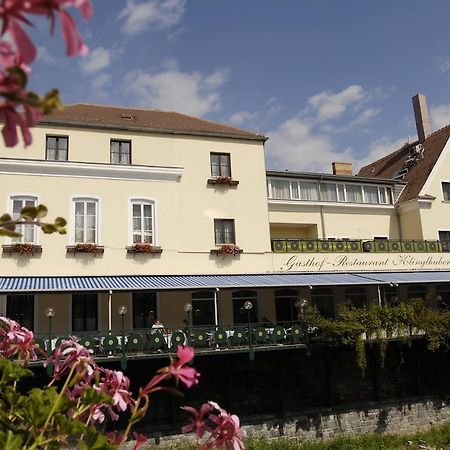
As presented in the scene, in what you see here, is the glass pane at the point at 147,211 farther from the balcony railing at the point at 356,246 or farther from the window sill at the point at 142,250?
the balcony railing at the point at 356,246

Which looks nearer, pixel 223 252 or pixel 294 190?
pixel 223 252

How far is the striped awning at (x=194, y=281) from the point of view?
51.5ft

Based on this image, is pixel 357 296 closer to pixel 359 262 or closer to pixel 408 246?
pixel 359 262

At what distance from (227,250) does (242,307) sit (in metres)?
2.32

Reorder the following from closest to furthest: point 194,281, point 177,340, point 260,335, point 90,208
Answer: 1. point 177,340
2. point 260,335
3. point 194,281
4. point 90,208

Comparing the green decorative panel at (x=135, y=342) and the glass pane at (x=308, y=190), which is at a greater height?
the glass pane at (x=308, y=190)

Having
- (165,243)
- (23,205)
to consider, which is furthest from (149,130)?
(23,205)

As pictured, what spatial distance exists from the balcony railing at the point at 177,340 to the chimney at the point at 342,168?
13701 millimetres

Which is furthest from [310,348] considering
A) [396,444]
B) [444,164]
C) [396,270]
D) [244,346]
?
[444,164]

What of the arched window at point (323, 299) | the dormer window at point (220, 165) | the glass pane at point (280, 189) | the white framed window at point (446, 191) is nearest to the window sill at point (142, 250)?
the dormer window at point (220, 165)

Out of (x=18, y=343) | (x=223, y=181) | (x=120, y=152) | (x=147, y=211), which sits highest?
(x=120, y=152)

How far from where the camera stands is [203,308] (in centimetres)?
1933

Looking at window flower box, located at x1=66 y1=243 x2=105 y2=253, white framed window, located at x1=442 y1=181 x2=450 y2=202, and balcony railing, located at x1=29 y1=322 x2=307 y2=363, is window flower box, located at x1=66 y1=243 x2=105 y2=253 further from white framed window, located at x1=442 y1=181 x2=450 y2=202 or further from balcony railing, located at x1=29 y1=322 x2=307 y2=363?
white framed window, located at x1=442 y1=181 x2=450 y2=202

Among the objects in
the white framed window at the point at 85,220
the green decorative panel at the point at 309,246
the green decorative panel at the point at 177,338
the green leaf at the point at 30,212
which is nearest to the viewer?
the green leaf at the point at 30,212
